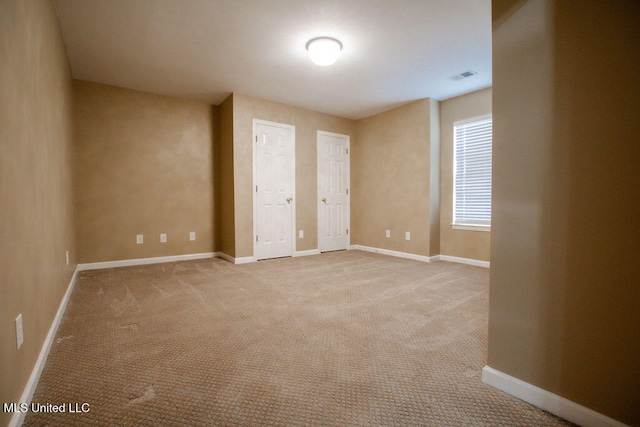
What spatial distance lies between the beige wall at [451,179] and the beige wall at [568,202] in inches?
122

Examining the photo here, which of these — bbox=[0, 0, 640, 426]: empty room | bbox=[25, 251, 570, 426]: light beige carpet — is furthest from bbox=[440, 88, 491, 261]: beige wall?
bbox=[25, 251, 570, 426]: light beige carpet

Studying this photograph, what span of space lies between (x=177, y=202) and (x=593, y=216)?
15.6 feet

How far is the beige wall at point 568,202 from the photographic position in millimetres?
1082

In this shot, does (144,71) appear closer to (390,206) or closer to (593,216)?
(390,206)

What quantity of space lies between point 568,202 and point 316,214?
420 cm

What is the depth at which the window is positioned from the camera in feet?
13.5

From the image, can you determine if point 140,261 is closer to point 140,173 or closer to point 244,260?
point 140,173

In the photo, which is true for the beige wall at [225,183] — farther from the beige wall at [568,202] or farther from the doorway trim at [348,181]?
the beige wall at [568,202]

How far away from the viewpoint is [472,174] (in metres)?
4.27

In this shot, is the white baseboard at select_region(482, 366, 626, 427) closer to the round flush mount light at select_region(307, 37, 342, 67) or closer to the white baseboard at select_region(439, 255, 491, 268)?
the round flush mount light at select_region(307, 37, 342, 67)

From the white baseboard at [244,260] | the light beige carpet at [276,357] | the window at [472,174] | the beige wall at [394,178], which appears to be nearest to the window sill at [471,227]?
the window at [472,174]

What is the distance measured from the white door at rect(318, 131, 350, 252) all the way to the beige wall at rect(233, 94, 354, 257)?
0.13 m

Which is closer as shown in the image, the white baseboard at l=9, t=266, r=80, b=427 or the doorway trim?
the white baseboard at l=9, t=266, r=80, b=427

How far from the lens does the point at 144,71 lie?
356 centimetres
